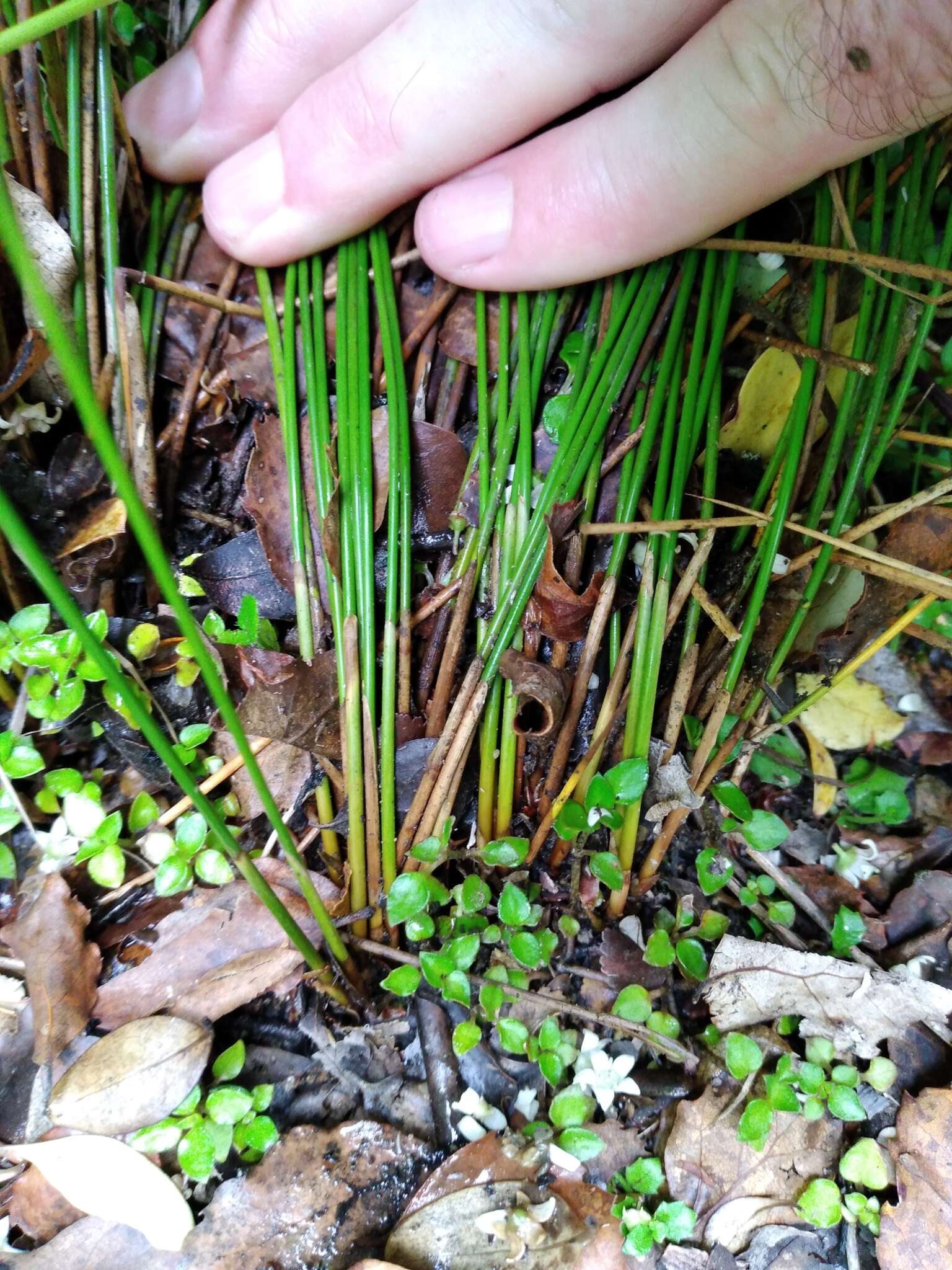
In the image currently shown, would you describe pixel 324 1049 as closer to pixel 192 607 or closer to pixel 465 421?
pixel 192 607

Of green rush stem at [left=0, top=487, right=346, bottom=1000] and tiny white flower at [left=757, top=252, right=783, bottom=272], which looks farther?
tiny white flower at [left=757, top=252, right=783, bottom=272]

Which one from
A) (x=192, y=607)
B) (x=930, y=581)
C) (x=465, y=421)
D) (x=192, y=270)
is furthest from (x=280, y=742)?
(x=930, y=581)

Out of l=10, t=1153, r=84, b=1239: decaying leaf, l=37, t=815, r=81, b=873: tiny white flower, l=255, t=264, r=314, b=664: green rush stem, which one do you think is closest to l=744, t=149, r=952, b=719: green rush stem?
l=255, t=264, r=314, b=664: green rush stem

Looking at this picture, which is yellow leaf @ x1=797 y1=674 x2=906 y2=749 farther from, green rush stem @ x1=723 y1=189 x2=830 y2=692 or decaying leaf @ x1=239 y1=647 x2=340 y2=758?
decaying leaf @ x1=239 y1=647 x2=340 y2=758

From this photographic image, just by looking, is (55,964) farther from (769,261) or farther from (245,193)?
(769,261)

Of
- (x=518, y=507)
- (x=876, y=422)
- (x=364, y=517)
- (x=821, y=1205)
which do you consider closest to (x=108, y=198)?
(x=364, y=517)
